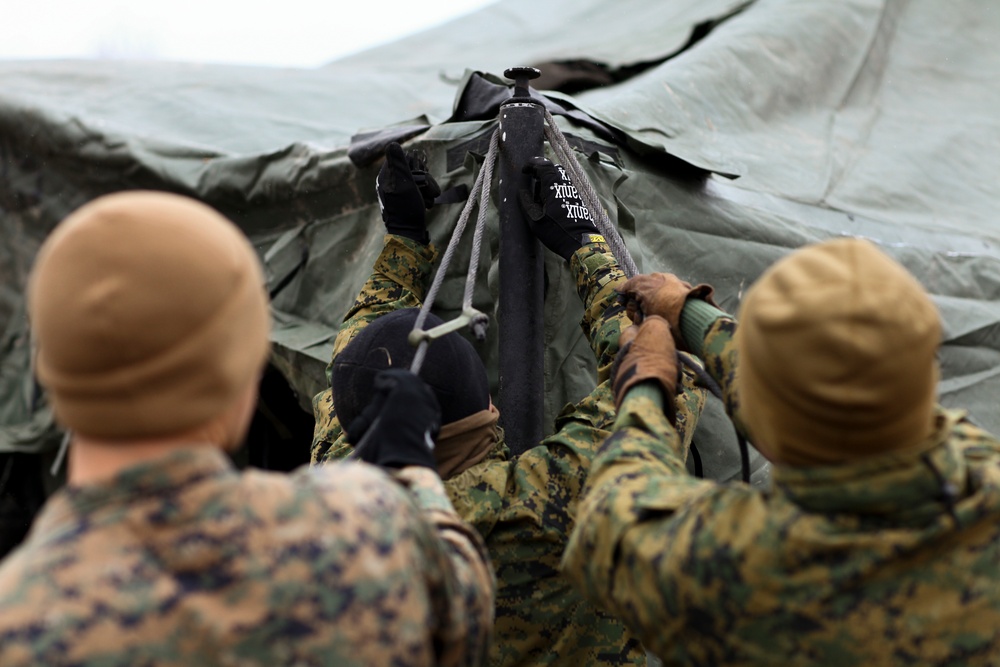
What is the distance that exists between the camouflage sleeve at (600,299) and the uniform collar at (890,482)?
54 centimetres

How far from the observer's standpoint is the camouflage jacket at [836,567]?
959 millimetres

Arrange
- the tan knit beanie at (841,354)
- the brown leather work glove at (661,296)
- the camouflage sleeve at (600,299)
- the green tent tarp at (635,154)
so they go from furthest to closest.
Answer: the green tent tarp at (635,154) → the camouflage sleeve at (600,299) → the brown leather work glove at (661,296) → the tan knit beanie at (841,354)

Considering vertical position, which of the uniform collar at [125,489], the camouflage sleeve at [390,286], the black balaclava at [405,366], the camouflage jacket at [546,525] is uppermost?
the uniform collar at [125,489]

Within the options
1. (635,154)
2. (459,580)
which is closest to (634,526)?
(459,580)

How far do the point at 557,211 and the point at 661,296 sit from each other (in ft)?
1.06

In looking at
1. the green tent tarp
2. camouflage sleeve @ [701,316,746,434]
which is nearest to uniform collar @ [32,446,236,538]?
camouflage sleeve @ [701,316,746,434]

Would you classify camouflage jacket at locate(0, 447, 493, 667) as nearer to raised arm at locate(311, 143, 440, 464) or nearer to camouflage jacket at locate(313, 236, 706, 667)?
camouflage jacket at locate(313, 236, 706, 667)

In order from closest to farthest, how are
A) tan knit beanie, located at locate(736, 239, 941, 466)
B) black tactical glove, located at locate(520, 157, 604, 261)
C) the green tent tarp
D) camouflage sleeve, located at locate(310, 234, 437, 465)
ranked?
tan knit beanie, located at locate(736, 239, 941, 466)
black tactical glove, located at locate(520, 157, 604, 261)
camouflage sleeve, located at locate(310, 234, 437, 465)
the green tent tarp

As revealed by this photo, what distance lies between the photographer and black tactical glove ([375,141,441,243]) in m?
1.84

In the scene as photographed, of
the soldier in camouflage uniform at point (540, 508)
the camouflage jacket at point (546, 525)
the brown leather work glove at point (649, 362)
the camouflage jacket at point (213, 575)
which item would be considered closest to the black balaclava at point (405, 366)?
the soldier in camouflage uniform at point (540, 508)

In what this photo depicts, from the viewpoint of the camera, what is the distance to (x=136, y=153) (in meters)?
2.37

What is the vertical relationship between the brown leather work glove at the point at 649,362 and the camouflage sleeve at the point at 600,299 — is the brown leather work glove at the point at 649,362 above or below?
above

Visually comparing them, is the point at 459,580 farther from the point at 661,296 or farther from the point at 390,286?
the point at 390,286

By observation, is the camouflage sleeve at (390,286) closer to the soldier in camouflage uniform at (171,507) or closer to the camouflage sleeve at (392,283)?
the camouflage sleeve at (392,283)
